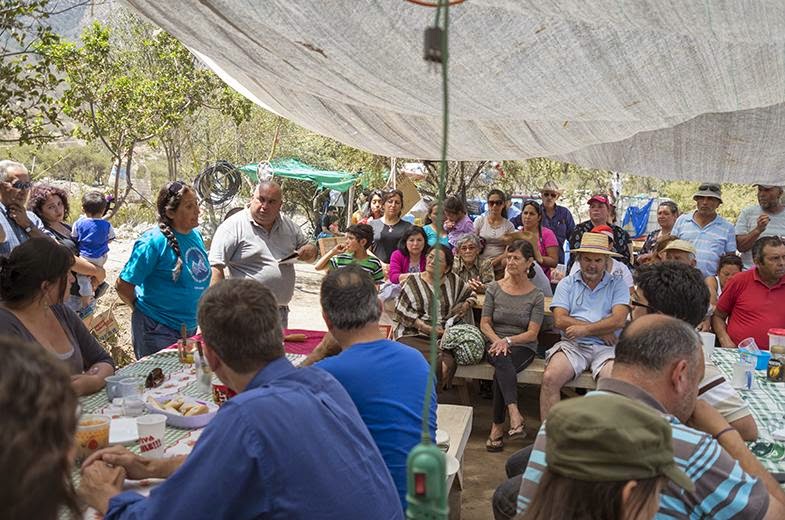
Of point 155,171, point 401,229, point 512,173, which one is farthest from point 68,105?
point 155,171

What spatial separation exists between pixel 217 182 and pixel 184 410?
14.4 meters

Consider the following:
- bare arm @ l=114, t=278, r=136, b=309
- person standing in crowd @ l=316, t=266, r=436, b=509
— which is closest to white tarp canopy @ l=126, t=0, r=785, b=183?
person standing in crowd @ l=316, t=266, r=436, b=509

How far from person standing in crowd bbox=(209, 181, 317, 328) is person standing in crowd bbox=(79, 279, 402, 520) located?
293cm

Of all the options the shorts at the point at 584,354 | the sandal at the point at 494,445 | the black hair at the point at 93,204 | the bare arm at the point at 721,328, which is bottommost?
the sandal at the point at 494,445

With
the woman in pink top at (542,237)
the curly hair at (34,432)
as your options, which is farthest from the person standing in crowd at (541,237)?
the curly hair at (34,432)

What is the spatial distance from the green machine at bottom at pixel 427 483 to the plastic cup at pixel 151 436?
1.47 m

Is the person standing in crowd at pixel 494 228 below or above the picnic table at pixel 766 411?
above

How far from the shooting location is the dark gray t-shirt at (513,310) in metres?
5.51

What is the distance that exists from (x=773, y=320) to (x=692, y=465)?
3393 mm

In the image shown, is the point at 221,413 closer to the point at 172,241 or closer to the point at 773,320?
the point at 172,241

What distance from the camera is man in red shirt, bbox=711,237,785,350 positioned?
4.86 meters

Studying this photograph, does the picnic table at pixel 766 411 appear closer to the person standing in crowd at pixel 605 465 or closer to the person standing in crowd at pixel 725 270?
the person standing in crowd at pixel 605 465

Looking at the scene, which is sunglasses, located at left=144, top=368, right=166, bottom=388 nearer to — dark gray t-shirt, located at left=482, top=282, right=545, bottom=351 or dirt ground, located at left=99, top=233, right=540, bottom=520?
dirt ground, located at left=99, top=233, right=540, bottom=520

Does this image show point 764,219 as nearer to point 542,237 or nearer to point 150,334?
point 542,237
